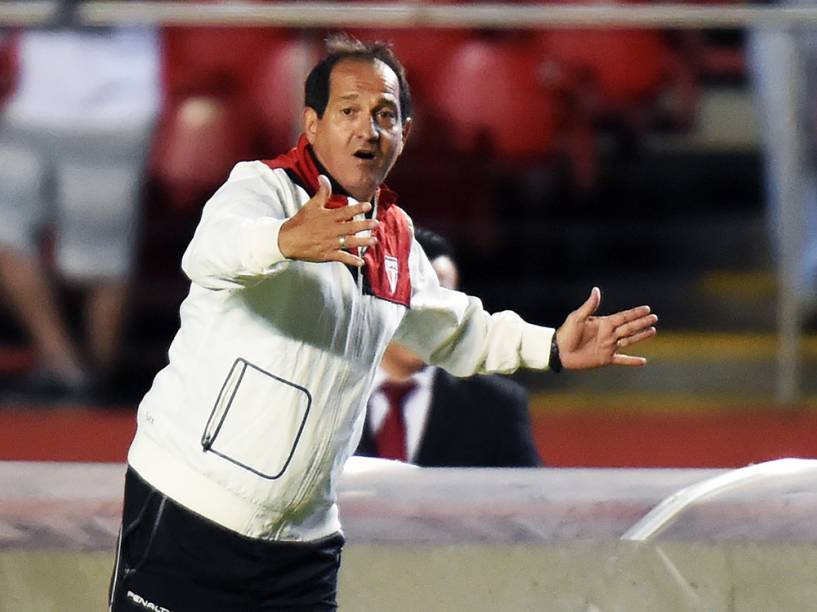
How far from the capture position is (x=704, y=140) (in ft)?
20.9

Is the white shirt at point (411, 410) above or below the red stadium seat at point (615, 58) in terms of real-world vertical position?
below

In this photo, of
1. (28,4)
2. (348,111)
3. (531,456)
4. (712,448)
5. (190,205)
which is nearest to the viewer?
(348,111)

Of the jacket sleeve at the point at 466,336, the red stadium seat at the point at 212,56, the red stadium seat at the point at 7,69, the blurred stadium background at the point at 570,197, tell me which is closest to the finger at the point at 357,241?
the jacket sleeve at the point at 466,336

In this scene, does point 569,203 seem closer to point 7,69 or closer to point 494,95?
point 494,95

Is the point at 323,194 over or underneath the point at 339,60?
underneath

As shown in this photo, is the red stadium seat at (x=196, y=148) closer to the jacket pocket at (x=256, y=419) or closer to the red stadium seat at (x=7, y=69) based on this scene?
the red stadium seat at (x=7, y=69)

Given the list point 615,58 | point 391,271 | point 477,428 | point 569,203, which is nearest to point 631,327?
point 391,271

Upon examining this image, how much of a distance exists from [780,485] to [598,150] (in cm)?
368

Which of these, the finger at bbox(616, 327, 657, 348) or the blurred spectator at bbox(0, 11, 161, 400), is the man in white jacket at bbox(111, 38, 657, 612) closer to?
the finger at bbox(616, 327, 657, 348)

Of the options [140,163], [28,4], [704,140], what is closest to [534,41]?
[704,140]

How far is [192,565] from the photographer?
7.06 ft

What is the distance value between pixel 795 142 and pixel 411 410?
6.47 feet

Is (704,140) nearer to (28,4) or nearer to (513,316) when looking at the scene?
(28,4)

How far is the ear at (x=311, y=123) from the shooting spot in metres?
2.18
